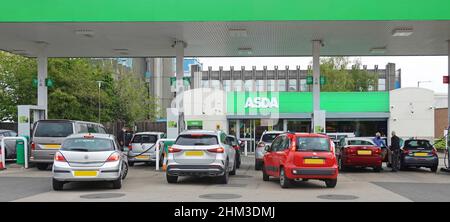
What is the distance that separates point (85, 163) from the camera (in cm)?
1334

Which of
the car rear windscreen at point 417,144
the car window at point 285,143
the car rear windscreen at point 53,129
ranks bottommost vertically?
the car rear windscreen at point 417,144

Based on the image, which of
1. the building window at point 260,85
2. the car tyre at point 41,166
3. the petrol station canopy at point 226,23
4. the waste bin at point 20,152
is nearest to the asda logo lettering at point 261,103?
the petrol station canopy at point 226,23

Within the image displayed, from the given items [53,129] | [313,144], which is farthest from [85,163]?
[53,129]

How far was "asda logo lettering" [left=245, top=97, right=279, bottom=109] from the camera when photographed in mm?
36500

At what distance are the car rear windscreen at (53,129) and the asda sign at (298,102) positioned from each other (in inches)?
743

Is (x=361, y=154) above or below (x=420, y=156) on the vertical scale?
above

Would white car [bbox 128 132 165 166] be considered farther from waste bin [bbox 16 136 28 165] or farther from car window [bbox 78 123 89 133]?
waste bin [bbox 16 136 28 165]

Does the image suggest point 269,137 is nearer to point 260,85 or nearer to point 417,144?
point 417,144

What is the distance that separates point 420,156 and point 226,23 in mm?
9354

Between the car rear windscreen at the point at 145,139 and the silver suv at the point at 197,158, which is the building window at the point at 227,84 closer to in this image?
the car rear windscreen at the point at 145,139

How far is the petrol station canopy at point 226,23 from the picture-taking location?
17.1 m
